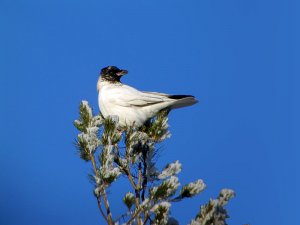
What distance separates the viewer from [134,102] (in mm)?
6488

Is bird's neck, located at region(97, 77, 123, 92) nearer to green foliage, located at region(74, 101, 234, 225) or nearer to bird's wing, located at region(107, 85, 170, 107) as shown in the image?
bird's wing, located at region(107, 85, 170, 107)

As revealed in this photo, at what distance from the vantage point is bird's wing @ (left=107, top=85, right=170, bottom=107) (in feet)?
20.9

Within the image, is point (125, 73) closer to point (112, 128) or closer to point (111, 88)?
point (111, 88)

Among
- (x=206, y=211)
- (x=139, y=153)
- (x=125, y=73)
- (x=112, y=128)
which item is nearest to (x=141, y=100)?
(x=125, y=73)

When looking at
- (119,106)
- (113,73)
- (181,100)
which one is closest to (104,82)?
(113,73)

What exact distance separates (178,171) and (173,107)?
6.35ft

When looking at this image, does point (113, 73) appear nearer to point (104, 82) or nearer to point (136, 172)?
point (104, 82)

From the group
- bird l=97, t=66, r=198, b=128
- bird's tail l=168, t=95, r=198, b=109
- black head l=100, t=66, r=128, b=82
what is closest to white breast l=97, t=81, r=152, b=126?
bird l=97, t=66, r=198, b=128

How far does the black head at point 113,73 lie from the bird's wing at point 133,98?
0.41 meters

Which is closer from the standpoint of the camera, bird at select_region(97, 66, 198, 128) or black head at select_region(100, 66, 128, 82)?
bird at select_region(97, 66, 198, 128)

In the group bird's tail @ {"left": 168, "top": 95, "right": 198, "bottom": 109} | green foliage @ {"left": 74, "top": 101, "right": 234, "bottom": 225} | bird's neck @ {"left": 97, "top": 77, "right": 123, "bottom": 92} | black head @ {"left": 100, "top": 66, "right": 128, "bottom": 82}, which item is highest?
black head @ {"left": 100, "top": 66, "right": 128, "bottom": 82}

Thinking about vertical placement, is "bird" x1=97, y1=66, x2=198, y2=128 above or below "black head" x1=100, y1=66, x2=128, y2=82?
below

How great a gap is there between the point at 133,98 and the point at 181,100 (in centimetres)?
63

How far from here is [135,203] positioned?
14.4ft
